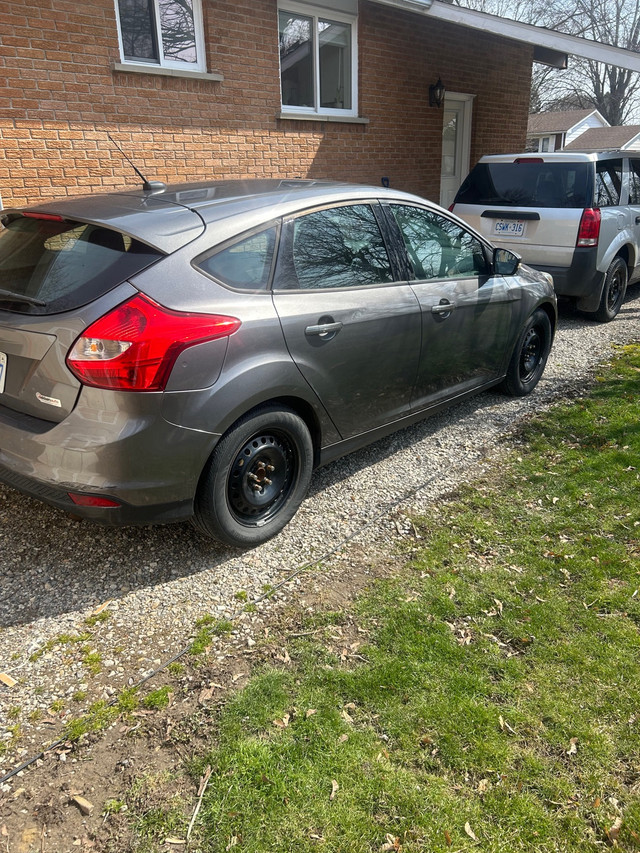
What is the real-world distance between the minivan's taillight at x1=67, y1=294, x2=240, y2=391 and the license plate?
18.6 ft

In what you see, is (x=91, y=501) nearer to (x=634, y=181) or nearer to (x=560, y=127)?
(x=634, y=181)

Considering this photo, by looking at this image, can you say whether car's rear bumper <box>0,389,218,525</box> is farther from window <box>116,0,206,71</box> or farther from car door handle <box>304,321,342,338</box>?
window <box>116,0,206,71</box>

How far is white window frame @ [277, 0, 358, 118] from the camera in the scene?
336 inches

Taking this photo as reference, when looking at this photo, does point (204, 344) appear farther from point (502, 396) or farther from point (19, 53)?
point (19, 53)

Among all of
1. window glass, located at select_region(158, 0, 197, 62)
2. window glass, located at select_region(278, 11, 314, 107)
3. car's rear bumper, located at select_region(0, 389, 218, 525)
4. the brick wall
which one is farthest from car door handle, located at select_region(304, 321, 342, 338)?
window glass, located at select_region(278, 11, 314, 107)

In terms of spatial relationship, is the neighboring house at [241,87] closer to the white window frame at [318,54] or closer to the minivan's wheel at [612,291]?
the white window frame at [318,54]

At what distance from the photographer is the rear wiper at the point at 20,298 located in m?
2.74

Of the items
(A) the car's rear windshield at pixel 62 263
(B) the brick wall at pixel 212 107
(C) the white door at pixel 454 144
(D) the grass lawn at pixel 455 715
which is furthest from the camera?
(C) the white door at pixel 454 144

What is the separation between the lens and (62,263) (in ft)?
9.30

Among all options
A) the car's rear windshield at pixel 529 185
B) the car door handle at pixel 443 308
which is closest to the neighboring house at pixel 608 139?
the car's rear windshield at pixel 529 185

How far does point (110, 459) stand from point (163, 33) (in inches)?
254

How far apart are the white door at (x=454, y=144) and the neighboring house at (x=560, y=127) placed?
31.2 meters

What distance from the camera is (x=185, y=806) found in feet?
6.52

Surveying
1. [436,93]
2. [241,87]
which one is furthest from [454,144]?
[241,87]
